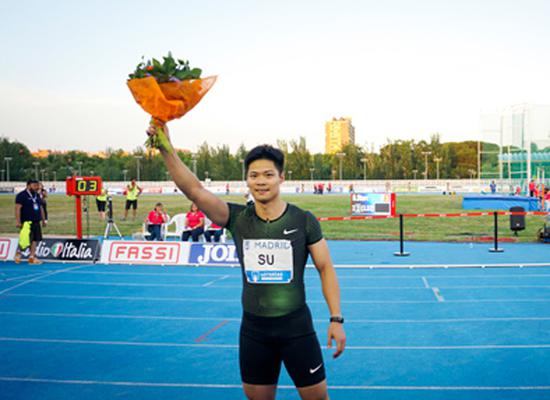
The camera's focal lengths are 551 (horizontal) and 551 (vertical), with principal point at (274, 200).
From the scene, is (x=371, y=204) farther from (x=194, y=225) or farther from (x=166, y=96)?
(x=166, y=96)

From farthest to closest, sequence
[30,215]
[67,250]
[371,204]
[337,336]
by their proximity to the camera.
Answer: [371,204], [67,250], [30,215], [337,336]

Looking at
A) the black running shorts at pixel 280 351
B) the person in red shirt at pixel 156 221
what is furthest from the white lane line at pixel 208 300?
the person in red shirt at pixel 156 221

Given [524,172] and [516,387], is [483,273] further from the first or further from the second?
[524,172]

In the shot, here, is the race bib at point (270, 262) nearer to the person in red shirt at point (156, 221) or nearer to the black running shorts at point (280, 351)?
the black running shorts at point (280, 351)

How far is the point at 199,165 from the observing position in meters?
130

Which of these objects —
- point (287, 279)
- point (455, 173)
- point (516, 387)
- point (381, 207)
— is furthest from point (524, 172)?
point (455, 173)

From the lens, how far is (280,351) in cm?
304

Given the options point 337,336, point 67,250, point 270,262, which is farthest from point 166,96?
point 67,250

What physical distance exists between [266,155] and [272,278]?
0.69 meters

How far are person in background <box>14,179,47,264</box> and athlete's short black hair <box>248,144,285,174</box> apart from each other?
12.4 meters

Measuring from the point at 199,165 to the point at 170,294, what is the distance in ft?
395

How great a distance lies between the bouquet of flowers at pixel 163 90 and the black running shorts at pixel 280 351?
1.15m

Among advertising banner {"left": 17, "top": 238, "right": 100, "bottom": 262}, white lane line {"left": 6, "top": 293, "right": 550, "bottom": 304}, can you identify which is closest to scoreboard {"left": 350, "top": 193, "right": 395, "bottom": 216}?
advertising banner {"left": 17, "top": 238, "right": 100, "bottom": 262}

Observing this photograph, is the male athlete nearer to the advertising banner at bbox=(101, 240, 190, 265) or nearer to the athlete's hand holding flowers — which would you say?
the athlete's hand holding flowers
